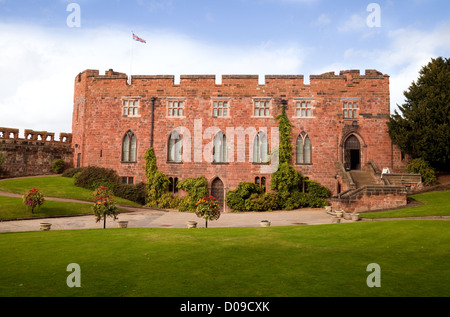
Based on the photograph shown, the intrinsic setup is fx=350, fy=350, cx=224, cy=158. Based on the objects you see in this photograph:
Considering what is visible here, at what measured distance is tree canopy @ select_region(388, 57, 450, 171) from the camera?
2978cm

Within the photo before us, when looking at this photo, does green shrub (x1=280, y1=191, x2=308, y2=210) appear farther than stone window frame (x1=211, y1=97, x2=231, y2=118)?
No

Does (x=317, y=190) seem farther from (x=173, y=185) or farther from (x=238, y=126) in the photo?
(x=173, y=185)

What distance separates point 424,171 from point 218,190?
1849 centimetres

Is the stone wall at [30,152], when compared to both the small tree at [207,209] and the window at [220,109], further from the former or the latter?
the small tree at [207,209]

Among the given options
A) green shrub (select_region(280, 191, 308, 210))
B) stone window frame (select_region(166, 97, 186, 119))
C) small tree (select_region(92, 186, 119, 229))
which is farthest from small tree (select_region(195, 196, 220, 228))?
stone window frame (select_region(166, 97, 186, 119))

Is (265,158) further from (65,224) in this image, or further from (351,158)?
(65,224)

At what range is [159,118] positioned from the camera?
34844 mm

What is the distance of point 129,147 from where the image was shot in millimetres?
35125

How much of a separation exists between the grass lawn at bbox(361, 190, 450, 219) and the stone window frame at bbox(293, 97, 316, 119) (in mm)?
11879

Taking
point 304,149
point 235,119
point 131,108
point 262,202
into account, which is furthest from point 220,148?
point 131,108

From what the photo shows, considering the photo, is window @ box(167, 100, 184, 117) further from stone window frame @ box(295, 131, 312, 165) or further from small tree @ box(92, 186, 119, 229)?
small tree @ box(92, 186, 119, 229)

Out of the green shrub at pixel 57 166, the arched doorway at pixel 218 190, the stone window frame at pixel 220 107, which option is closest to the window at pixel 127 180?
the arched doorway at pixel 218 190
